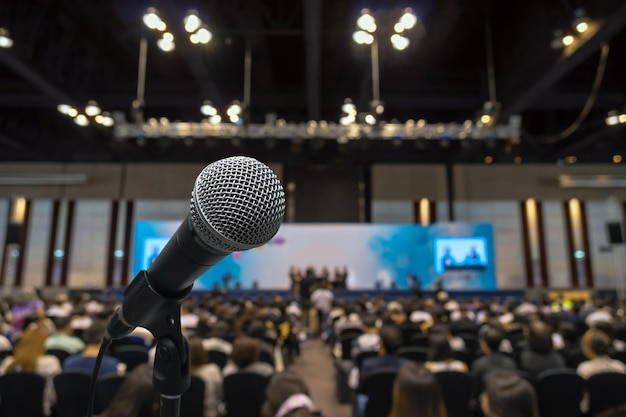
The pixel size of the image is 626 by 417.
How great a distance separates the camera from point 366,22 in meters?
5.99

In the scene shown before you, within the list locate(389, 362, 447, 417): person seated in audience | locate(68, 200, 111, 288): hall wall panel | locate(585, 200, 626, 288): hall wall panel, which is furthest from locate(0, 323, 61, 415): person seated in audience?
locate(585, 200, 626, 288): hall wall panel

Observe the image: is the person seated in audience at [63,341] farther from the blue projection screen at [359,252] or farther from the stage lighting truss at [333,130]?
the blue projection screen at [359,252]

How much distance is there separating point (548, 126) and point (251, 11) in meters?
10.1

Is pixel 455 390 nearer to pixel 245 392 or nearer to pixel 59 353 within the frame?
pixel 245 392

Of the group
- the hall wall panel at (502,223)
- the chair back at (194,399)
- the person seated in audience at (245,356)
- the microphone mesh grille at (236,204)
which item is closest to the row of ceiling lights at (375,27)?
the person seated in audience at (245,356)

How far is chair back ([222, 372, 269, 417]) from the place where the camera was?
3016 mm

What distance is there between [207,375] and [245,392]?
324 mm

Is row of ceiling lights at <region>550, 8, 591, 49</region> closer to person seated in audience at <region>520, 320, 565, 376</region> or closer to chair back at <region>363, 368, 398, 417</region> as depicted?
person seated in audience at <region>520, 320, 565, 376</region>

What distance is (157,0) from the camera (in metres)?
6.31

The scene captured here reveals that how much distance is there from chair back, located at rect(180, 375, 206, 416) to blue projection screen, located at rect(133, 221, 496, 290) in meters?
12.5

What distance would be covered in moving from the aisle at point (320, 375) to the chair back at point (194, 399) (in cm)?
202

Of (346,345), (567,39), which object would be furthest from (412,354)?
(567,39)

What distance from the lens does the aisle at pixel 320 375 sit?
4.77 m

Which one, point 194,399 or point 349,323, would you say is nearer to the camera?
point 194,399
